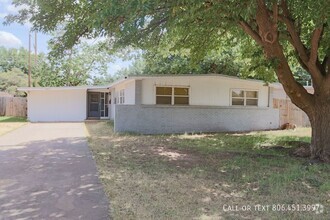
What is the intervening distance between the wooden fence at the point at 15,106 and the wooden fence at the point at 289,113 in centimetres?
2054

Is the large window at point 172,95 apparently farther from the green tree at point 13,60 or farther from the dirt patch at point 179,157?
the green tree at point 13,60

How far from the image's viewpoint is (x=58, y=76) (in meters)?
32.9

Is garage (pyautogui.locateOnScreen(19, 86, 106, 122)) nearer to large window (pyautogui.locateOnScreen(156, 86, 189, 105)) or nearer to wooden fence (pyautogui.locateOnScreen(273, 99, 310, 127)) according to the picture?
large window (pyautogui.locateOnScreen(156, 86, 189, 105))

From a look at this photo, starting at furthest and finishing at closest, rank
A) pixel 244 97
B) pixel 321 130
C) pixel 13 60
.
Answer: pixel 13 60 → pixel 244 97 → pixel 321 130

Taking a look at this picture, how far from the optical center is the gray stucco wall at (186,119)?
14.6 m

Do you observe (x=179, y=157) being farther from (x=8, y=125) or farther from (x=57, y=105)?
(x=57, y=105)

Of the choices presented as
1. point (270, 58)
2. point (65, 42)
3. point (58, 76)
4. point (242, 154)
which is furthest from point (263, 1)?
point (58, 76)

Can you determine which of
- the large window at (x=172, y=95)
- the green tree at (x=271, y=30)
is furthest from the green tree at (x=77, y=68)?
the green tree at (x=271, y=30)

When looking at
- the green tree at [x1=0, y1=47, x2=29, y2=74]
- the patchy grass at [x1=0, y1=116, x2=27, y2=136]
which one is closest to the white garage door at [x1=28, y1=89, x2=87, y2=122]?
the patchy grass at [x1=0, y1=116, x2=27, y2=136]

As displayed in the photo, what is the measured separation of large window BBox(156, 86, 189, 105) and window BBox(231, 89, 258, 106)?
112 inches

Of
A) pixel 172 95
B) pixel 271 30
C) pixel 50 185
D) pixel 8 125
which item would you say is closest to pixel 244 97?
pixel 172 95

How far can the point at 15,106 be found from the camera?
88.4ft

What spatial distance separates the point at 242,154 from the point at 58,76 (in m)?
27.8

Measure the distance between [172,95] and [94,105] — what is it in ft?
35.3
